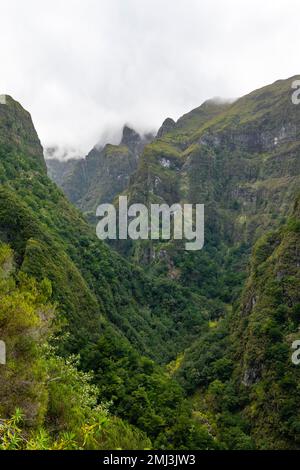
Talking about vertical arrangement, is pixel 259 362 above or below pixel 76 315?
below

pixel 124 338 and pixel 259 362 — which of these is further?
pixel 124 338

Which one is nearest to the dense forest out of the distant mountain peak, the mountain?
the mountain

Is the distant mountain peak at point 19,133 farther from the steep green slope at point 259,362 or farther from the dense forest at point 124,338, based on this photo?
the steep green slope at point 259,362

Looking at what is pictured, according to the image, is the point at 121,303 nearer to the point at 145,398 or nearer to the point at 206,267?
the point at 145,398

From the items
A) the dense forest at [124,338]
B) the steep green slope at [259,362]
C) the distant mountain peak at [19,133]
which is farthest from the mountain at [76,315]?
the steep green slope at [259,362]

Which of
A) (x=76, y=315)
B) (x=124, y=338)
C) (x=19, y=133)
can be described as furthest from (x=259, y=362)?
(x=19, y=133)

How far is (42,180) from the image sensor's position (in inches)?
4208

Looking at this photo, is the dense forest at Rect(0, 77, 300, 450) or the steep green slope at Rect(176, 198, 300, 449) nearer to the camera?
the dense forest at Rect(0, 77, 300, 450)

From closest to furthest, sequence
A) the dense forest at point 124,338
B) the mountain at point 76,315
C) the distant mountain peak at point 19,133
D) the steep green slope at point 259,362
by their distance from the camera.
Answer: the mountain at point 76,315, the dense forest at point 124,338, the steep green slope at point 259,362, the distant mountain peak at point 19,133

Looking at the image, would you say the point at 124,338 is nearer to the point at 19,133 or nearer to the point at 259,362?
the point at 259,362

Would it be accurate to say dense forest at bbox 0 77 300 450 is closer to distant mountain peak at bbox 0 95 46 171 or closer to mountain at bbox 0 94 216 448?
mountain at bbox 0 94 216 448

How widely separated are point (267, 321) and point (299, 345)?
8328 millimetres

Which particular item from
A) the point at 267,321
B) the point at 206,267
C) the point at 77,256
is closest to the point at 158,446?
the point at 267,321
